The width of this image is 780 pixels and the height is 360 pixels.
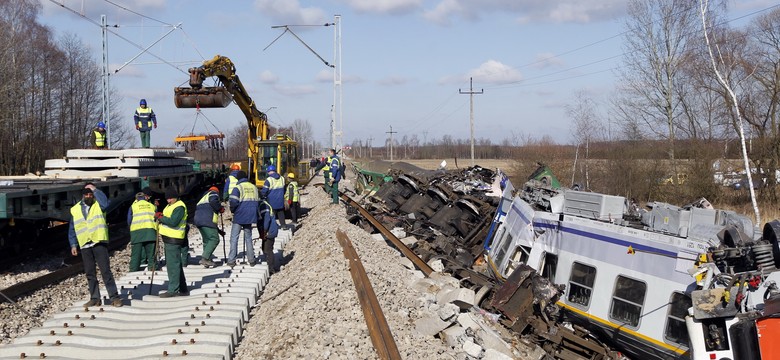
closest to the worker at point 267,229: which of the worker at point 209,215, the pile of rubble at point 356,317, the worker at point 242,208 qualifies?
the worker at point 242,208

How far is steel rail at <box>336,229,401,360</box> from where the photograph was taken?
6514 mm

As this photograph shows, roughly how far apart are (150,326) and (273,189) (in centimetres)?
761

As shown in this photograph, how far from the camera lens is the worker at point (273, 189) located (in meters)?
15.2

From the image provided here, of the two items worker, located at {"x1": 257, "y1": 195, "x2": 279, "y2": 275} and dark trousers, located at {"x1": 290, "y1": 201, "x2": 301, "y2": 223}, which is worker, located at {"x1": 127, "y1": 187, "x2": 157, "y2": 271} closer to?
worker, located at {"x1": 257, "y1": 195, "x2": 279, "y2": 275}

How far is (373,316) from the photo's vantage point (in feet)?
24.6

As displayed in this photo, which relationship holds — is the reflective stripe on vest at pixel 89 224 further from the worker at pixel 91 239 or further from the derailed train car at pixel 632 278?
the derailed train car at pixel 632 278

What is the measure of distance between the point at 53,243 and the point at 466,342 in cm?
1005

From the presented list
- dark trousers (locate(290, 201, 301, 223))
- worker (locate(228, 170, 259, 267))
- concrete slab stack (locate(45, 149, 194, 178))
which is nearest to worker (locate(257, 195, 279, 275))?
worker (locate(228, 170, 259, 267))

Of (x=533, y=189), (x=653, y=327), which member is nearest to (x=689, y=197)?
(x=533, y=189)

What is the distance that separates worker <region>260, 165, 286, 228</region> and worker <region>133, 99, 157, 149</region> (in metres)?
5.26

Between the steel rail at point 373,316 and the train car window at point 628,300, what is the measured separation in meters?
3.53

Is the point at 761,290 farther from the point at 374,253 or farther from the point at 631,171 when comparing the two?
the point at 631,171

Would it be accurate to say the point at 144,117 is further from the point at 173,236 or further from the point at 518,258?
the point at 518,258

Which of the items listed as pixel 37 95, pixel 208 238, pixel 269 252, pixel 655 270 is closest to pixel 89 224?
pixel 208 238
